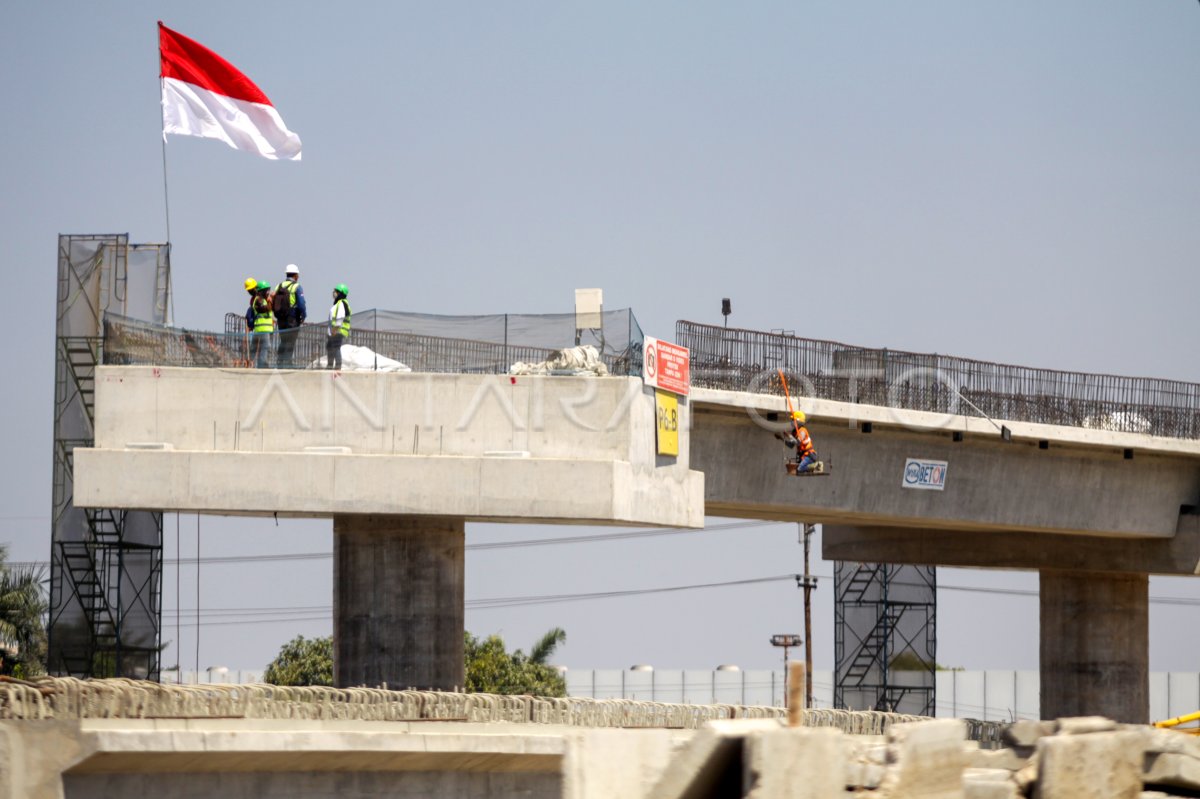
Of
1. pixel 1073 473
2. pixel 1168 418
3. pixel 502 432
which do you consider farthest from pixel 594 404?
pixel 1168 418

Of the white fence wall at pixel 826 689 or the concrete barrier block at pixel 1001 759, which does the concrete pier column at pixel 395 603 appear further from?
the white fence wall at pixel 826 689

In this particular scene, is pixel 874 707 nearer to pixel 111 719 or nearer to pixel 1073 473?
pixel 1073 473

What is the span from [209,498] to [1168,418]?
90.5 ft

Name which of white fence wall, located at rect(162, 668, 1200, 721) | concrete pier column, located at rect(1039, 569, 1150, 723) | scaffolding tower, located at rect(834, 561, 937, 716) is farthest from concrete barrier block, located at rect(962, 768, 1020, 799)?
white fence wall, located at rect(162, 668, 1200, 721)

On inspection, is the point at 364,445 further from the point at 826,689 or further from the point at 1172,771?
the point at 826,689

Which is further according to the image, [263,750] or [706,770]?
[263,750]

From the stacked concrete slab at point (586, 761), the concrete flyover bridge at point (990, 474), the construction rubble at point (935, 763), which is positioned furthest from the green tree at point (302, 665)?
the construction rubble at point (935, 763)

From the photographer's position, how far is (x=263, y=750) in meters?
29.3

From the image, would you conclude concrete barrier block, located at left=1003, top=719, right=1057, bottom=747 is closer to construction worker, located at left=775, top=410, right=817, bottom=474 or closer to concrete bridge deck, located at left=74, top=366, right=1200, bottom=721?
concrete bridge deck, located at left=74, top=366, right=1200, bottom=721

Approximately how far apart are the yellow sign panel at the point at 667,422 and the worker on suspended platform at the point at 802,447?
3.11 metres

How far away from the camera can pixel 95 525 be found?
5262cm

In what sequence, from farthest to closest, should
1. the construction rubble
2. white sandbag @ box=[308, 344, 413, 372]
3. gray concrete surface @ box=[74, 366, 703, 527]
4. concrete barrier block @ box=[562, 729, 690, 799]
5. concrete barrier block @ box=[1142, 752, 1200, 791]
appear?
white sandbag @ box=[308, 344, 413, 372], gray concrete surface @ box=[74, 366, 703, 527], concrete barrier block @ box=[1142, 752, 1200, 791], concrete barrier block @ box=[562, 729, 690, 799], the construction rubble

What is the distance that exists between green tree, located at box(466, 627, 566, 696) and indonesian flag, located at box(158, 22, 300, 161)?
151ft

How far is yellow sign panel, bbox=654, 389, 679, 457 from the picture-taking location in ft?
125
